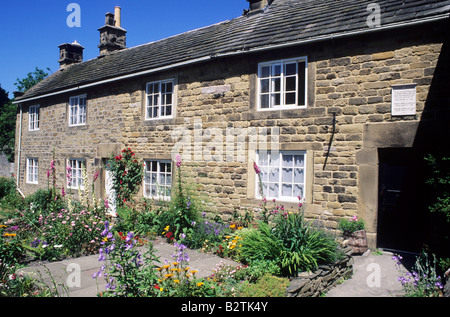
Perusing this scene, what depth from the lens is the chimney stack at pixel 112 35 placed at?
1695 centimetres

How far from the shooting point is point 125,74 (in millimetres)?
11977

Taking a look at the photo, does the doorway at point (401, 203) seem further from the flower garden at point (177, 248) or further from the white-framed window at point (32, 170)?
the white-framed window at point (32, 170)

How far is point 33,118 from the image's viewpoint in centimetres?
1745

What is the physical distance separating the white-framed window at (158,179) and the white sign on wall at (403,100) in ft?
22.5

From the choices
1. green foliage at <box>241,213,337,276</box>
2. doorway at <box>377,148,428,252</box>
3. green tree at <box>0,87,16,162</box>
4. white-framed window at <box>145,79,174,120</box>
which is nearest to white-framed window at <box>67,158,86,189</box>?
white-framed window at <box>145,79,174,120</box>

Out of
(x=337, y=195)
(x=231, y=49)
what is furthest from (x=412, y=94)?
(x=231, y=49)

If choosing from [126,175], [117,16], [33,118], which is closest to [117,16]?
[117,16]

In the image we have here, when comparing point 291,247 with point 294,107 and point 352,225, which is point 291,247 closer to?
point 352,225

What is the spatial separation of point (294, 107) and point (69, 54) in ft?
54.2

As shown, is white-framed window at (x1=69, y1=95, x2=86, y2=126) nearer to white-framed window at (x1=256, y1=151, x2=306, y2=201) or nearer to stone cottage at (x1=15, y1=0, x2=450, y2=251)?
stone cottage at (x1=15, y1=0, x2=450, y2=251)

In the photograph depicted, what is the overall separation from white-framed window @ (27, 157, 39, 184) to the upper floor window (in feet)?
5.33

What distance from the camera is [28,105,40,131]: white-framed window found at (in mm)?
17141
